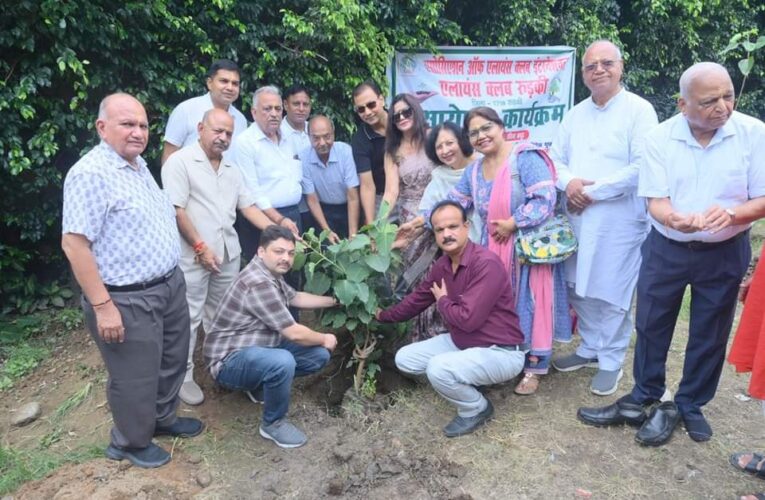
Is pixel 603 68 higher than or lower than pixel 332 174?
higher

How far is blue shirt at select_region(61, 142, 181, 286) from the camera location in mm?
2535

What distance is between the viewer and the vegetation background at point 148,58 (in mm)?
4070

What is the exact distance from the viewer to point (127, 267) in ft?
8.85

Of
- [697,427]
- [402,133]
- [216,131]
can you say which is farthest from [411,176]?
[697,427]

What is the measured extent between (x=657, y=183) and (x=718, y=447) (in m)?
1.47

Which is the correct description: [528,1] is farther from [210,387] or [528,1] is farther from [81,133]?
[210,387]

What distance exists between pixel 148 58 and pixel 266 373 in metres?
2.89

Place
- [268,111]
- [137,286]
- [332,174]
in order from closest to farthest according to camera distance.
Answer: [137,286]
[268,111]
[332,174]

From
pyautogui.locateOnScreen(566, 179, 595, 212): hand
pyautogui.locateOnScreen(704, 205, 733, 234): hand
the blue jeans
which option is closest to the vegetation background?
pyautogui.locateOnScreen(566, 179, 595, 212): hand

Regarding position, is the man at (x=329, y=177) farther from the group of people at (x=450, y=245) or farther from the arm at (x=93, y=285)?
the arm at (x=93, y=285)

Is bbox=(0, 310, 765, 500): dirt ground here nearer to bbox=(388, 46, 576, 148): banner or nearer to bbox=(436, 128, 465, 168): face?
bbox=(436, 128, 465, 168): face

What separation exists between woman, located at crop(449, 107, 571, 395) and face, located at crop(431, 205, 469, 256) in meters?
0.35

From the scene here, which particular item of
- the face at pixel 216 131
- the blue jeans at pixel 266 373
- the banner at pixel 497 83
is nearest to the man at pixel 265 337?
the blue jeans at pixel 266 373

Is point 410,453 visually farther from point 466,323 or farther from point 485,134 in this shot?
point 485,134
